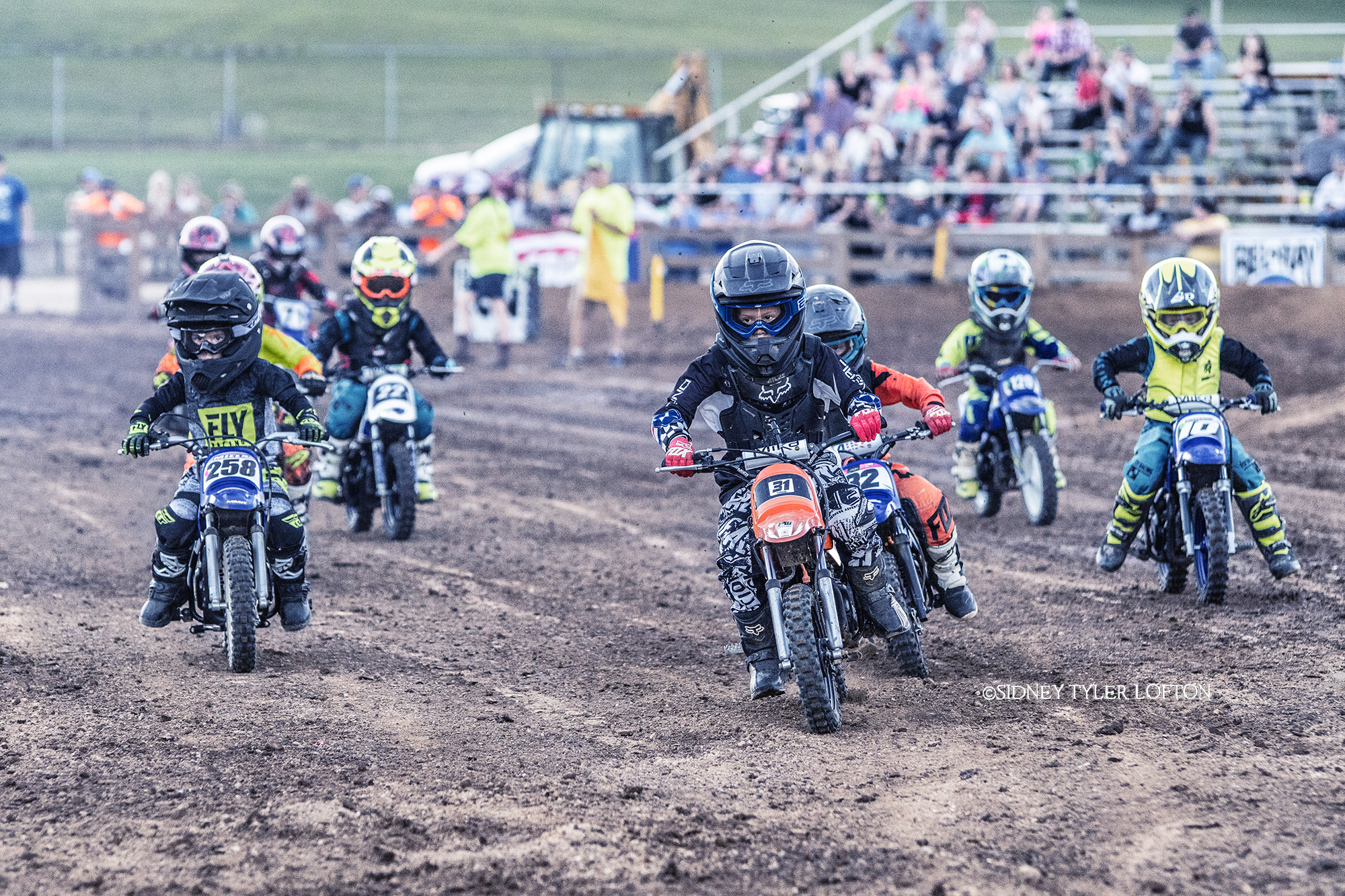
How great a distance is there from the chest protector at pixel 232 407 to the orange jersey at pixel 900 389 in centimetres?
290

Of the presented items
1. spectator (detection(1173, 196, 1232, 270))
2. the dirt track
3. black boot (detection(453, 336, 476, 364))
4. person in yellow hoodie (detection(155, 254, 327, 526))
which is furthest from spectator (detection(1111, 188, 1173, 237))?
person in yellow hoodie (detection(155, 254, 327, 526))

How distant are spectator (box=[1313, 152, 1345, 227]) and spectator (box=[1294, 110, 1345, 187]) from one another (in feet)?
2.79

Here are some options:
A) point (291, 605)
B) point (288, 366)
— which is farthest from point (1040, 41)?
point (291, 605)

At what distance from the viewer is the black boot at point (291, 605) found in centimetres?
735

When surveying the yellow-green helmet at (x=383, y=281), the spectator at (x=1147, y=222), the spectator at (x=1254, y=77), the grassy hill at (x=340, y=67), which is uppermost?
the grassy hill at (x=340, y=67)

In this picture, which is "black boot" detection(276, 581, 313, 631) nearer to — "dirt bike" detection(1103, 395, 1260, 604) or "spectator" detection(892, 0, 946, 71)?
"dirt bike" detection(1103, 395, 1260, 604)

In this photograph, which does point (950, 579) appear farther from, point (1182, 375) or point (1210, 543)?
point (1182, 375)

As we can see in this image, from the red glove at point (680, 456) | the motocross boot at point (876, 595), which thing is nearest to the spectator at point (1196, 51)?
the motocross boot at point (876, 595)

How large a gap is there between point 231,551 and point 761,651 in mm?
2396

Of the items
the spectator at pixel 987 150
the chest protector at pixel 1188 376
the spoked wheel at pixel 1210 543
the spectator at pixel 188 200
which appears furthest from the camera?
the spectator at pixel 188 200

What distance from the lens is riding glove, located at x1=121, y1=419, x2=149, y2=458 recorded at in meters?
7.02

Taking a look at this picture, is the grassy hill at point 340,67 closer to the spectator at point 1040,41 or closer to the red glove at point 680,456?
the spectator at point 1040,41

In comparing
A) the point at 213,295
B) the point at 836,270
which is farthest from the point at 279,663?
the point at 836,270

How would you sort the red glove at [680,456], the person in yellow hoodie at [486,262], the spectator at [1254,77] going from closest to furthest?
1. the red glove at [680,456]
2. the person in yellow hoodie at [486,262]
3. the spectator at [1254,77]
